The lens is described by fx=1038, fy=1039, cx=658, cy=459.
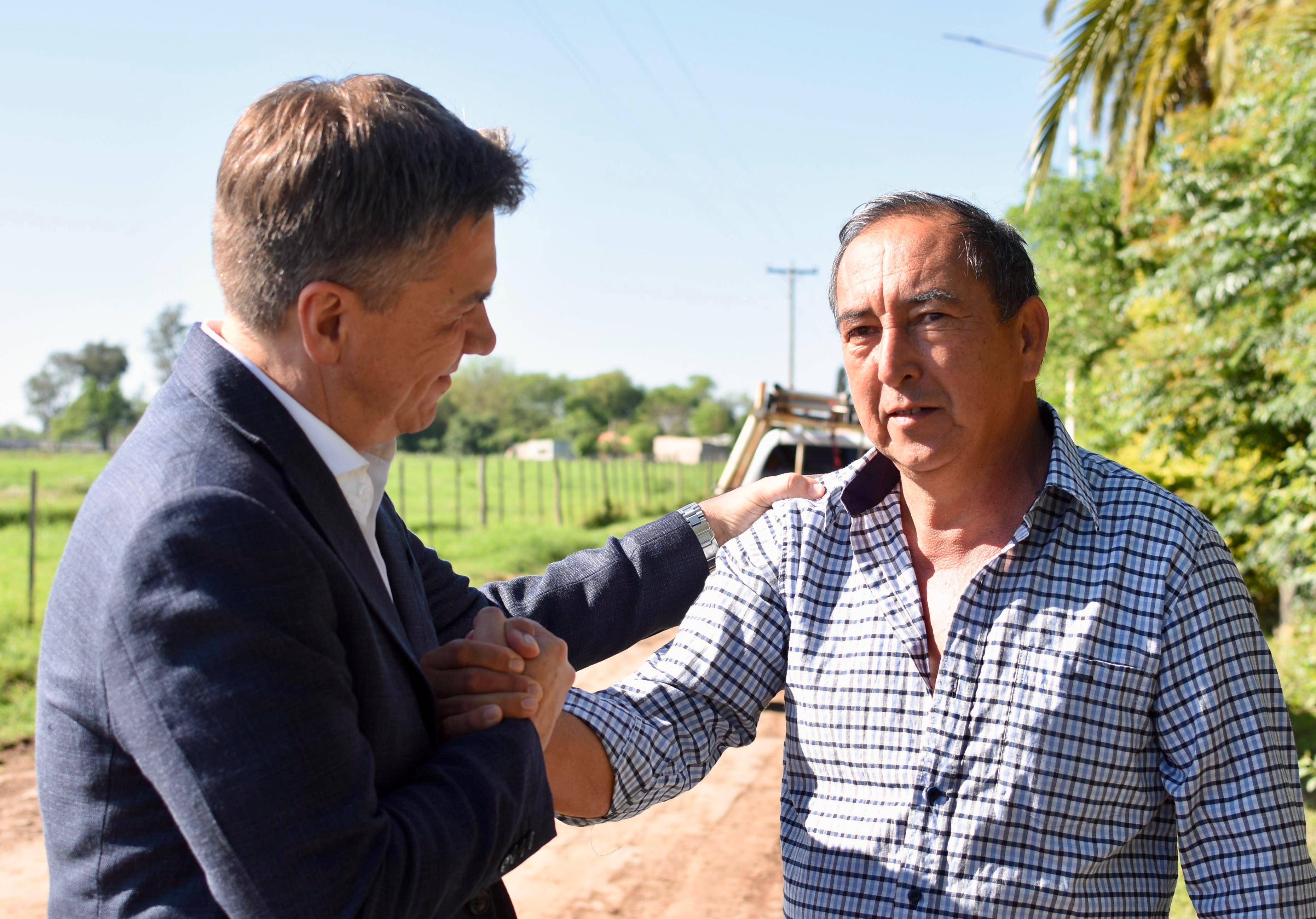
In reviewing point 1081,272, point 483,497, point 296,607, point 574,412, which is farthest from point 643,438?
point 296,607

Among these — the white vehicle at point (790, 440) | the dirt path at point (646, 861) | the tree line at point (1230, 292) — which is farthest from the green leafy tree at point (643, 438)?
the dirt path at point (646, 861)

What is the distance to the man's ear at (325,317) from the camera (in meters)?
1.30

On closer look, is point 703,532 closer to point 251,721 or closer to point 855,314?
point 855,314

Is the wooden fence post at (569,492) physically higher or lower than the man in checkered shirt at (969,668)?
lower

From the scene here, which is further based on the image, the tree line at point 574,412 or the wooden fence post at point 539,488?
the tree line at point 574,412

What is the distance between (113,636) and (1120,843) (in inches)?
60.9

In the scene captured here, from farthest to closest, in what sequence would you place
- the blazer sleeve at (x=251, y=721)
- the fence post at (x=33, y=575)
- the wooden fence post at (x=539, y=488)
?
the wooden fence post at (x=539, y=488)
the fence post at (x=33, y=575)
the blazer sleeve at (x=251, y=721)

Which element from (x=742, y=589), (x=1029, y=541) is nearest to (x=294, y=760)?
(x=742, y=589)

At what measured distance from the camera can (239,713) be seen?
43.9 inches

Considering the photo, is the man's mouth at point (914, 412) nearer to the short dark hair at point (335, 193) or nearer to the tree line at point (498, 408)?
the short dark hair at point (335, 193)

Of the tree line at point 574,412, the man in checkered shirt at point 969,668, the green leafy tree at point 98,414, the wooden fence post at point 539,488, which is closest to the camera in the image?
the man in checkered shirt at point 969,668

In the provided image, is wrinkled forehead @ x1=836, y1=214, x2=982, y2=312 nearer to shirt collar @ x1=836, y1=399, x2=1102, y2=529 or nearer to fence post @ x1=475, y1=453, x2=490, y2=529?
shirt collar @ x1=836, y1=399, x2=1102, y2=529

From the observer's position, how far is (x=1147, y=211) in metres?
7.22

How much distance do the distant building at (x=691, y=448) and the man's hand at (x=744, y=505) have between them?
5576cm
